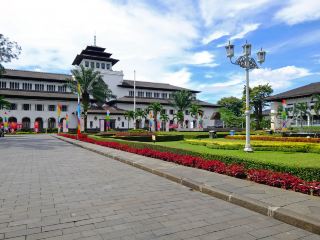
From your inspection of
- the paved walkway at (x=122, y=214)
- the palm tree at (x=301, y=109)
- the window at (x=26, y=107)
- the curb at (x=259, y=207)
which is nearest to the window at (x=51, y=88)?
the window at (x=26, y=107)

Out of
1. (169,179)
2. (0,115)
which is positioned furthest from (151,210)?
(0,115)

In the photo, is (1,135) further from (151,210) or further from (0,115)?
(151,210)

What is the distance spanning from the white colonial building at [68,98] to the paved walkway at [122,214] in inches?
1910

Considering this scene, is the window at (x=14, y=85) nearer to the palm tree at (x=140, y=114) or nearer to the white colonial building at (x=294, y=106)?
the palm tree at (x=140, y=114)

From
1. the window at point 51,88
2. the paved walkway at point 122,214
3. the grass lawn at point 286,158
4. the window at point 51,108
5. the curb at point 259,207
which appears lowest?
the paved walkway at point 122,214

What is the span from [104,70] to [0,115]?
25.9 metres

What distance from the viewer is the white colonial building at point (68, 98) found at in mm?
60500

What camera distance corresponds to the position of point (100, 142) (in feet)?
74.9

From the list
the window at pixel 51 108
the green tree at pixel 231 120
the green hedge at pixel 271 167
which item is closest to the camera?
the green hedge at pixel 271 167

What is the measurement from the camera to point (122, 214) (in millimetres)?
5254

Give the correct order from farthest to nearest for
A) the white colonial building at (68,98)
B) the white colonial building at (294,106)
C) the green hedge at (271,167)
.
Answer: the white colonial building at (68,98) < the white colonial building at (294,106) < the green hedge at (271,167)

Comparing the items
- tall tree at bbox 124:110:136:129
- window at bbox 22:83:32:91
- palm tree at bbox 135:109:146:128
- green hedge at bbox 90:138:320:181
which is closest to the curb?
green hedge at bbox 90:138:320:181

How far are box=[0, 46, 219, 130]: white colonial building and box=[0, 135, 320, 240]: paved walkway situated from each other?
48.5 meters

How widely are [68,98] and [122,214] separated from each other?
6200 centimetres
